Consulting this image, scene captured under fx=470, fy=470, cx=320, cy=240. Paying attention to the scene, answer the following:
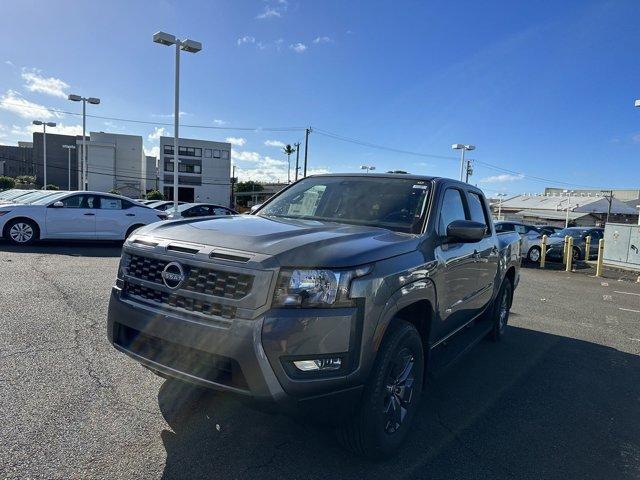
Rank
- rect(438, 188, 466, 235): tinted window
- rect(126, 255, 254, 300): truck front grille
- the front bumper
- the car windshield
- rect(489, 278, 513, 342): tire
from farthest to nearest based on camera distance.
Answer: the car windshield, rect(489, 278, 513, 342): tire, rect(438, 188, 466, 235): tinted window, rect(126, 255, 254, 300): truck front grille, the front bumper

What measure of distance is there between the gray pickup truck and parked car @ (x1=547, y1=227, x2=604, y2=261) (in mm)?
15852

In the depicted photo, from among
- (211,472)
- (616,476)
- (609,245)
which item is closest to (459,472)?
(616,476)

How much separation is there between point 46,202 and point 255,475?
38.0ft

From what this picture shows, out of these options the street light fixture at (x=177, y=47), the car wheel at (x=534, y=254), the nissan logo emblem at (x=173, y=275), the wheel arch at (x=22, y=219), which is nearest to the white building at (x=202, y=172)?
the street light fixture at (x=177, y=47)

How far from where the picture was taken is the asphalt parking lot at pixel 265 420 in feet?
Result: 9.40

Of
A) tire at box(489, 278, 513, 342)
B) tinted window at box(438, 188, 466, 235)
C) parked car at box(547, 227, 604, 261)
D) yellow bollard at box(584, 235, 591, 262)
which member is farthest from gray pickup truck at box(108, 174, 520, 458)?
yellow bollard at box(584, 235, 591, 262)

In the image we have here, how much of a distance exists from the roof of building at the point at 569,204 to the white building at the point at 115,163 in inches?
2404

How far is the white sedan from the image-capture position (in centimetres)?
1158

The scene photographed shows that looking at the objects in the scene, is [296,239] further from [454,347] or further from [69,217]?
[69,217]

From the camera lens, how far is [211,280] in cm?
268

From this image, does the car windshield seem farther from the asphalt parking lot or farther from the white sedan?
the white sedan

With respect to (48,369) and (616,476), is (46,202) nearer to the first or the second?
(48,369)

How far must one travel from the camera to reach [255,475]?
2.75m

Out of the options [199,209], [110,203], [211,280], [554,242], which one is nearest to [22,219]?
[110,203]
